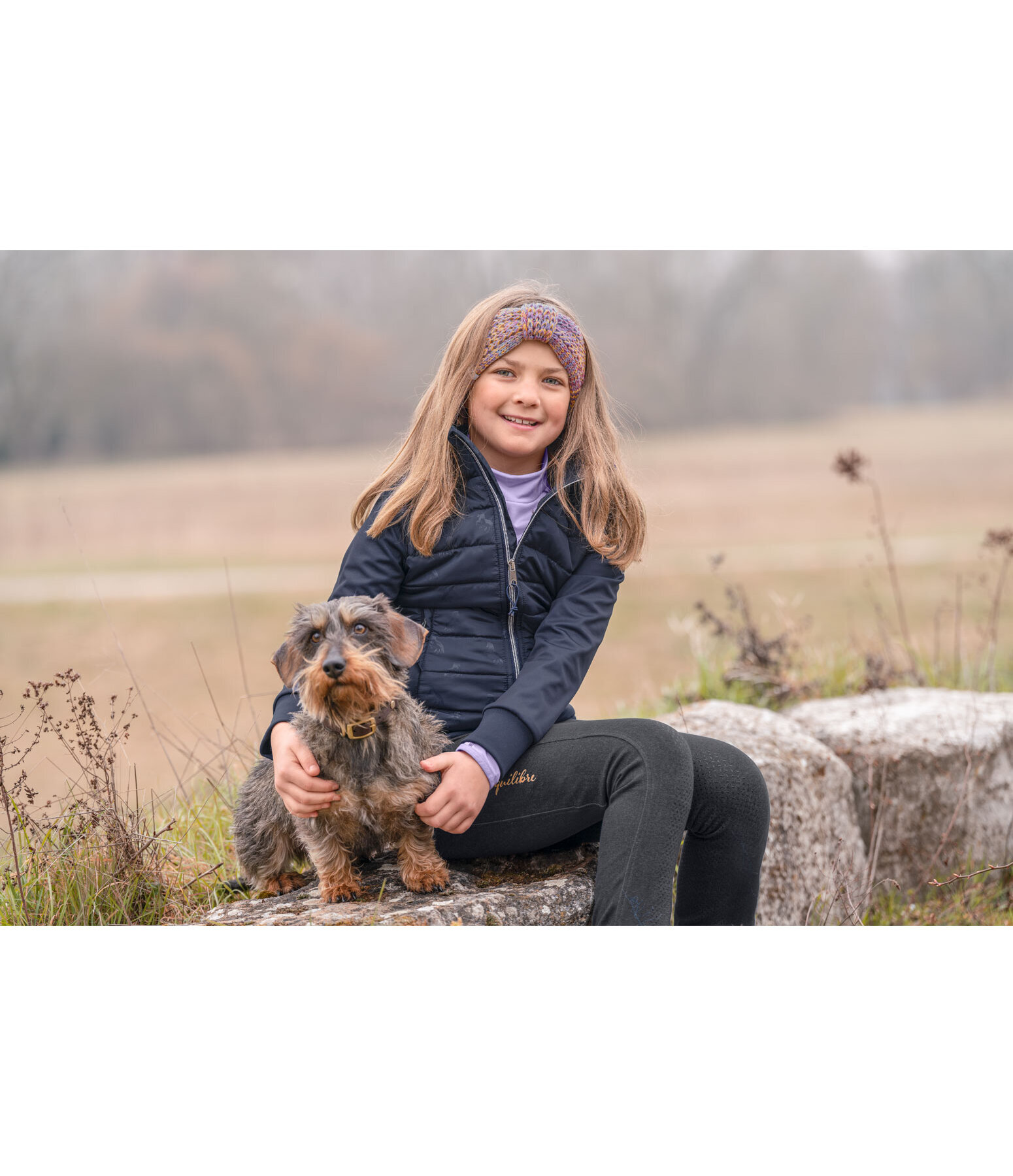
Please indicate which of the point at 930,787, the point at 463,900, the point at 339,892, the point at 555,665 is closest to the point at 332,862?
the point at 339,892

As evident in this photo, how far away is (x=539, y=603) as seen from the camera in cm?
310

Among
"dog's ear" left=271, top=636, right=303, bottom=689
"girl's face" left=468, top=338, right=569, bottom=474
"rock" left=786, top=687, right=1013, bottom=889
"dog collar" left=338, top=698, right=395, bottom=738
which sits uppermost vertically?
"girl's face" left=468, top=338, right=569, bottom=474

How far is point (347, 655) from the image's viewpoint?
240 centimetres

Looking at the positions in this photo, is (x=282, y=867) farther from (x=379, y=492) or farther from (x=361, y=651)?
(x=379, y=492)

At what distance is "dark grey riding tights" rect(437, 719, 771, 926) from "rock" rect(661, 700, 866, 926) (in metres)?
0.76

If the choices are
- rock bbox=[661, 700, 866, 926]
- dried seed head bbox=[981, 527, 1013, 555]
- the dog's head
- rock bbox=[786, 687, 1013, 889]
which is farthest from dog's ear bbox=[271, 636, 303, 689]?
dried seed head bbox=[981, 527, 1013, 555]

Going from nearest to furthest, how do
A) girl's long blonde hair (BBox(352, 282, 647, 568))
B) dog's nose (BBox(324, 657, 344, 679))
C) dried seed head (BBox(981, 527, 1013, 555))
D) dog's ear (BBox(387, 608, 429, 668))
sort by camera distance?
dog's nose (BBox(324, 657, 344, 679)) → dog's ear (BBox(387, 608, 429, 668)) → girl's long blonde hair (BBox(352, 282, 647, 568)) → dried seed head (BBox(981, 527, 1013, 555))

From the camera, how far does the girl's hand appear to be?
2.60 m

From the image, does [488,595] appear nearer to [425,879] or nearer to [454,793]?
[454,793]

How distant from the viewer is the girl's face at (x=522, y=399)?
120 inches

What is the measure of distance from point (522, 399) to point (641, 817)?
1326 millimetres

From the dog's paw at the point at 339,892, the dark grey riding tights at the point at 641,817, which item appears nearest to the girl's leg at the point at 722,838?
the dark grey riding tights at the point at 641,817

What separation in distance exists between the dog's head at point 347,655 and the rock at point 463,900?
1.81ft

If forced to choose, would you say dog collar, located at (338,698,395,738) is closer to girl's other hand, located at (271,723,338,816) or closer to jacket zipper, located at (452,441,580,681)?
girl's other hand, located at (271,723,338,816)
